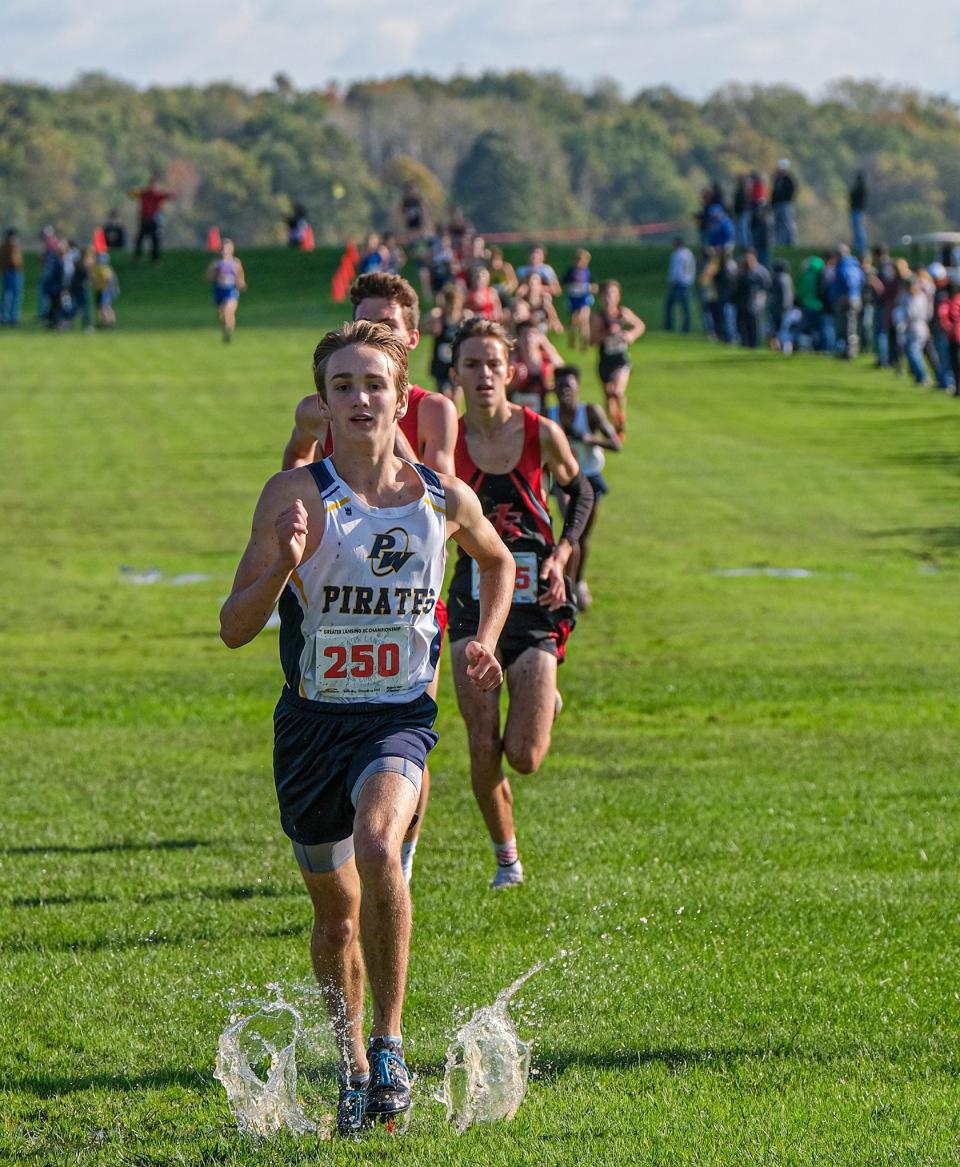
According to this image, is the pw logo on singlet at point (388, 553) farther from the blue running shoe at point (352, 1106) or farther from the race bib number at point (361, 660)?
the blue running shoe at point (352, 1106)

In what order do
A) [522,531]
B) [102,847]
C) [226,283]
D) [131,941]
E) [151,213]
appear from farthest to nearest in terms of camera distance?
1. [151,213]
2. [226,283]
3. [102,847]
4. [522,531]
5. [131,941]

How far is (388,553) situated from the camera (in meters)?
5.30

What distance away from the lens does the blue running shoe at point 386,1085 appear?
5070 mm

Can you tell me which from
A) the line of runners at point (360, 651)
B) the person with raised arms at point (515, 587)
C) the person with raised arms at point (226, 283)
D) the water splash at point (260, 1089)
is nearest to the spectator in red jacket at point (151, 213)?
the person with raised arms at point (226, 283)

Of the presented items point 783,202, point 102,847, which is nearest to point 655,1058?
point 102,847

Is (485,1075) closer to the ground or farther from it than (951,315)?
closer to the ground

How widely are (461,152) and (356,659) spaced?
156 m

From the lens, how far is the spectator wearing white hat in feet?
151

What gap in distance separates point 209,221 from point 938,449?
10812 centimetres

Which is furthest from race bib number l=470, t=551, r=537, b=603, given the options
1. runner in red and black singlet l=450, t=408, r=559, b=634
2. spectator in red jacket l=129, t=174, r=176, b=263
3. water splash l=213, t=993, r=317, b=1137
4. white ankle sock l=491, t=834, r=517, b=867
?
spectator in red jacket l=129, t=174, r=176, b=263

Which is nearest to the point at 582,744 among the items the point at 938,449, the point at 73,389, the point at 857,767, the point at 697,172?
the point at 857,767

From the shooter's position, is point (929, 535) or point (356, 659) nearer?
point (356, 659)

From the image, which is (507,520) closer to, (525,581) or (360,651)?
(525,581)

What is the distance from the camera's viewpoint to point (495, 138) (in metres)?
133
